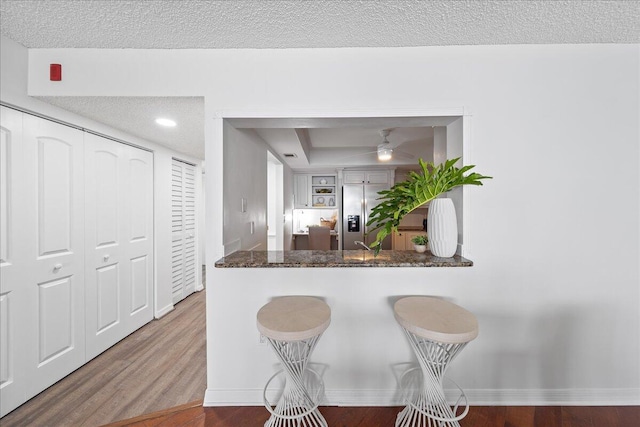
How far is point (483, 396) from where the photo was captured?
1.58 m

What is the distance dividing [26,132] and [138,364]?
189 centimetres

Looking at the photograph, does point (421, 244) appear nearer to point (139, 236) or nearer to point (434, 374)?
point (434, 374)

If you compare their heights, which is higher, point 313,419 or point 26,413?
point 313,419

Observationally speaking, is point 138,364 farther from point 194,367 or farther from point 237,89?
point 237,89

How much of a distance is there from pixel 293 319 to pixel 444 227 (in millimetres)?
1109

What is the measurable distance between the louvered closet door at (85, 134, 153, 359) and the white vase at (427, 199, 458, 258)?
273 cm

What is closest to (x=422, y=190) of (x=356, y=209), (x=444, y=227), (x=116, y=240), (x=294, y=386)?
(x=444, y=227)

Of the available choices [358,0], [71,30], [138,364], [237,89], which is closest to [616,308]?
[358,0]

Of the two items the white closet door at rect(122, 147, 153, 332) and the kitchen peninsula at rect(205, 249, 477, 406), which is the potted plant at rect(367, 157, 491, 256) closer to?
the kitchen peninsula at rect(205, 249, 477, 406)

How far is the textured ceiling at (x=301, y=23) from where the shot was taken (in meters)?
1.25

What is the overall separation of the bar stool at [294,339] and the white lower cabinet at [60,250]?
5.47 ft

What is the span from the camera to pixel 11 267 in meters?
1.53

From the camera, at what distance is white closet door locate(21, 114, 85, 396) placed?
5.33ft

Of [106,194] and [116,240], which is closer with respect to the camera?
[106,194]
